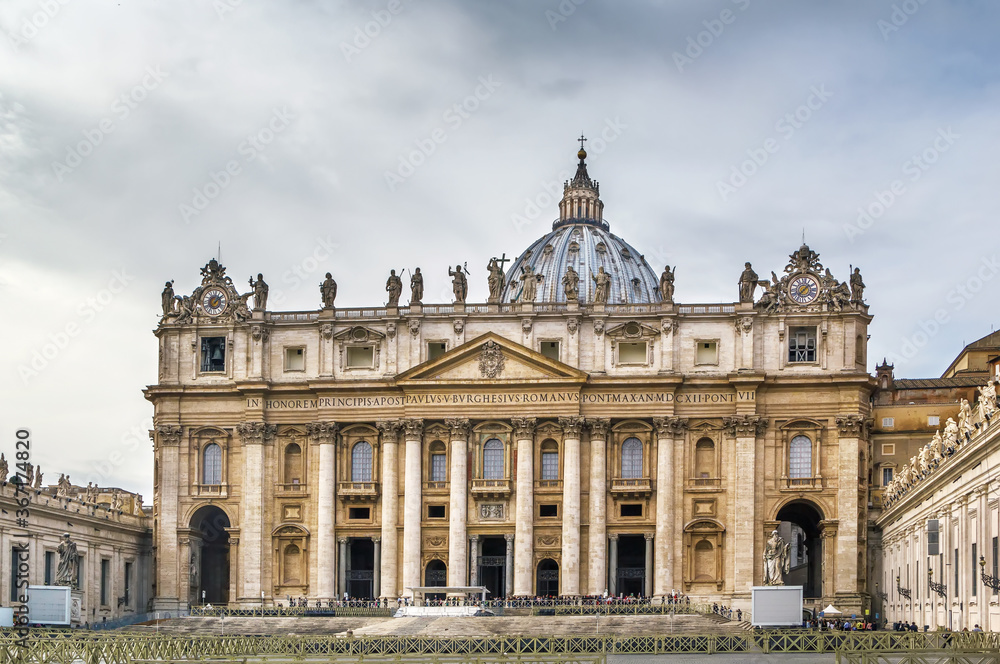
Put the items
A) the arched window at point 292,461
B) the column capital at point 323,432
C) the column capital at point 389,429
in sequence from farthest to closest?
the arched window at point 292,461 → the column capital at point 323,432 → the column capital at point 389,429

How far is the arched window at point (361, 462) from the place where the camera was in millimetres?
103250

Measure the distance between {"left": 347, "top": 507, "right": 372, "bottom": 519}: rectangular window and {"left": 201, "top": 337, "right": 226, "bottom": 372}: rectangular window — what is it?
13.9m

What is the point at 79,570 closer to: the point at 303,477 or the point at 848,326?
the point at 303,477

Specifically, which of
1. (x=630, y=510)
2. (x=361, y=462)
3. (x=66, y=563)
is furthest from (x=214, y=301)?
(x=630, y=510)

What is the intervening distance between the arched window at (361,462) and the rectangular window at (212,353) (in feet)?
37.6

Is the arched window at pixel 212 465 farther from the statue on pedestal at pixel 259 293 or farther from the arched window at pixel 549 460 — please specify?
the arched window at pixel 549 460

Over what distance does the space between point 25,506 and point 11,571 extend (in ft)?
12.9

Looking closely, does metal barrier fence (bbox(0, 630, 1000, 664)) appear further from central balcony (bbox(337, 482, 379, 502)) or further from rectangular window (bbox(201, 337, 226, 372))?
rectangular window (bbox(201, 337, 226, 372))

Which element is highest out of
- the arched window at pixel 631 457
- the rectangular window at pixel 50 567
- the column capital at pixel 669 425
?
the column capital at pixel 669 425

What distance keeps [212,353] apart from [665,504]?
33.6m

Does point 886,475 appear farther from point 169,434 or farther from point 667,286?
point 169,434

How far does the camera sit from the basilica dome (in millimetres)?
153625

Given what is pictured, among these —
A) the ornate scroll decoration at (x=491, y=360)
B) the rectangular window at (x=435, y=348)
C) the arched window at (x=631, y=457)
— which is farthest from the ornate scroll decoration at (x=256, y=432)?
the arched window at (x=631, y=457)

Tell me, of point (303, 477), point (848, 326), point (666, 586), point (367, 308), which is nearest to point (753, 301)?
point (848, 326)
